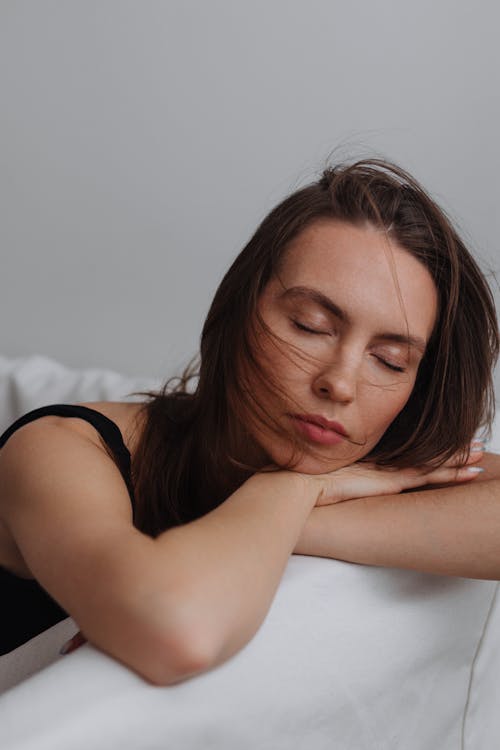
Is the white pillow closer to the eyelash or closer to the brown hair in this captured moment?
the brown hair

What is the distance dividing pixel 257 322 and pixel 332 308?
12 cm

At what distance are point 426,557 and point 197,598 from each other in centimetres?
43

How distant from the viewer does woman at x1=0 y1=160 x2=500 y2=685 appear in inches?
43.3

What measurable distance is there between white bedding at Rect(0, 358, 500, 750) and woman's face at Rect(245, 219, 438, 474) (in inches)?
7.1

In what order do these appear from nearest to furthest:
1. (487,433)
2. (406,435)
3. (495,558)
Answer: (495,558), (406,435), (487,433)

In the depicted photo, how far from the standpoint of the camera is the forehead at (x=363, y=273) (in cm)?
138

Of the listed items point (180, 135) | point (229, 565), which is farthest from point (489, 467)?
point (180, 135)

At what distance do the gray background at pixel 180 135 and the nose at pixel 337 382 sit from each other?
1.09 meters

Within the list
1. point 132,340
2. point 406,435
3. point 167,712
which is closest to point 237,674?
point 167,712

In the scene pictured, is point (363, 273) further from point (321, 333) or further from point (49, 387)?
point (49, 387)

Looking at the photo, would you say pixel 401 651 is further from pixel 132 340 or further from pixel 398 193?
pixel 132 340

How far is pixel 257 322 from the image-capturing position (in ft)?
4.75

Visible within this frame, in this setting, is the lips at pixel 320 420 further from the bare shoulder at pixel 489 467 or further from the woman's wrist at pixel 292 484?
the bare shoulder at pixel 489 467

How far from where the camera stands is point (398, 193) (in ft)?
5.17
